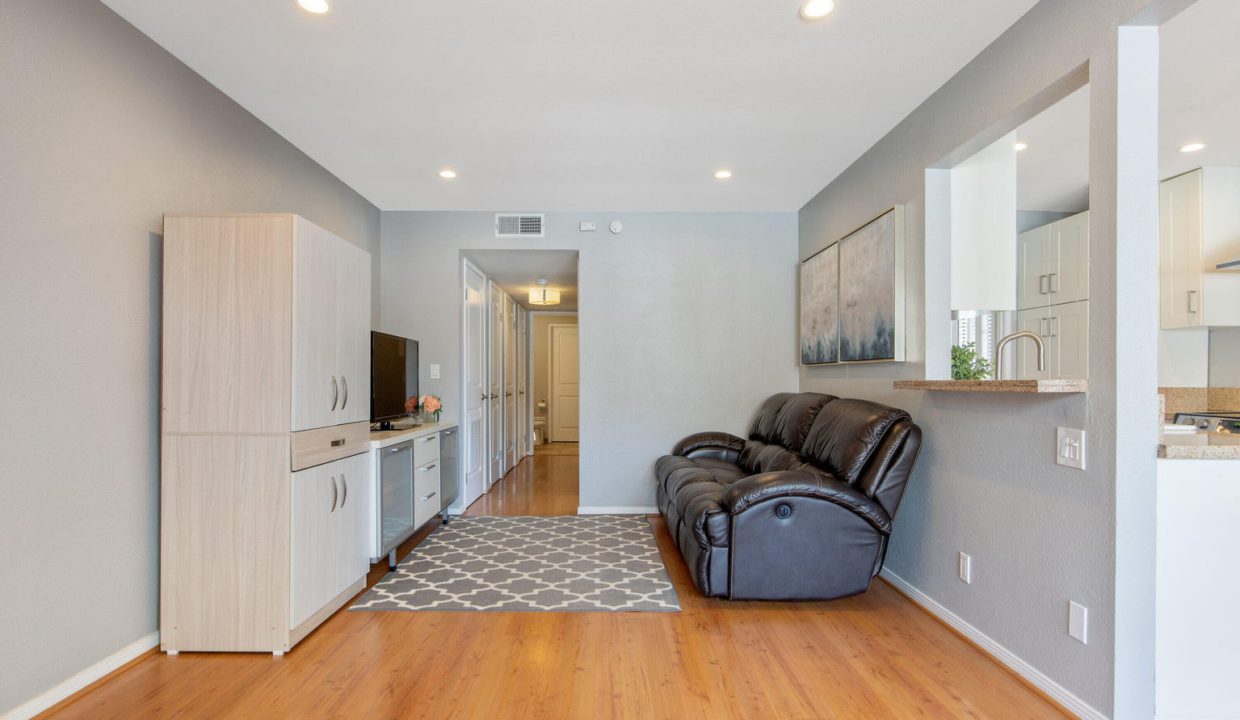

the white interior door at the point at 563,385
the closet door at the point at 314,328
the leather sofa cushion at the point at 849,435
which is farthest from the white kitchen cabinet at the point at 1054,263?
the white interior door at the point at 563,385

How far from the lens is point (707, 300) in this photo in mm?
4781

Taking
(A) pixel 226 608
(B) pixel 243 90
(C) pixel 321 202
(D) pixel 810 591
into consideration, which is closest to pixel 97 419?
(A) pixel 226 608

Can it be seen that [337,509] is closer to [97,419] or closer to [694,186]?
[97,419]

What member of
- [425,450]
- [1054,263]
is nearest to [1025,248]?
[1054,263]

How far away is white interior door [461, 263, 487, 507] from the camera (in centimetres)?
496

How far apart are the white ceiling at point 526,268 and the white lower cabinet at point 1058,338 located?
369 centimetres

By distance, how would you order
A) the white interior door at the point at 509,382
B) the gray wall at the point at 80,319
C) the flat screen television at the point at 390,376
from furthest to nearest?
the white interior door at the point at 509,382 < the flat screen television at the point at 390,376 < the gray wall at the point at 80,319

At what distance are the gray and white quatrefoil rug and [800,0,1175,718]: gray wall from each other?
1.39 meters

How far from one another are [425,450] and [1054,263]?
4909 millimetres

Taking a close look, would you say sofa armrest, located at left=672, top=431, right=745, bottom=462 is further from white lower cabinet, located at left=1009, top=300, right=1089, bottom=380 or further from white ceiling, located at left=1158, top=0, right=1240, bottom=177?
white ceiling, located at left=1158, top=0, right=1240, bottom=177

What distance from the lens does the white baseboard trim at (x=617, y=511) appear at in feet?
15.5

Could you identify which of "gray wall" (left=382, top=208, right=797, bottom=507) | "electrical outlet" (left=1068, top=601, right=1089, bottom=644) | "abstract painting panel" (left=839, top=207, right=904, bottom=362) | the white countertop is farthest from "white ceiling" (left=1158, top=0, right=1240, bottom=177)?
the white countertop

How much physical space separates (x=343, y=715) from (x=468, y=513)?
283 centimetres

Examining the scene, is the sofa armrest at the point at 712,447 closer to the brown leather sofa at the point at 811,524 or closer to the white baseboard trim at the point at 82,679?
the brown leather sofa at the point at 811,524
